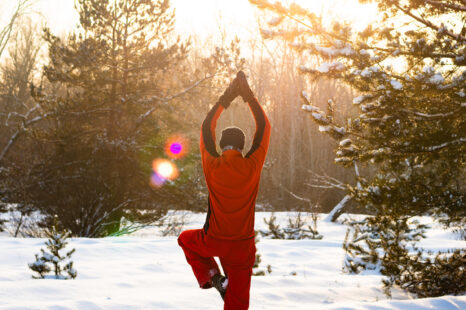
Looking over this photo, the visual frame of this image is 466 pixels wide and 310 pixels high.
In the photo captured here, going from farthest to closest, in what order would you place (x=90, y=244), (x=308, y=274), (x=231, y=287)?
→ 1. (x=90, y=244)
2. (x=308, y=274)
3. (x=231, y=287)

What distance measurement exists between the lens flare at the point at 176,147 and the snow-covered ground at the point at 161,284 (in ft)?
16.9

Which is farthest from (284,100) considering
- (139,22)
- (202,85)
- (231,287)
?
(231,287)

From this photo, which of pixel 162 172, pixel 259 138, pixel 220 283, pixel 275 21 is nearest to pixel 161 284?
pixel 220 283

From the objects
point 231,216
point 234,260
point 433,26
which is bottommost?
point 234,260

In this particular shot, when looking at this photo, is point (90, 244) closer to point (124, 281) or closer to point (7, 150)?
point (124, 281)

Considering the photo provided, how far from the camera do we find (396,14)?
535cm

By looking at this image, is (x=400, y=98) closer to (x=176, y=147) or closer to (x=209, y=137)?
(x=209, y=137)

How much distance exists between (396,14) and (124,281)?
15.7 feet

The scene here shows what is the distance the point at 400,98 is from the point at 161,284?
150 inches

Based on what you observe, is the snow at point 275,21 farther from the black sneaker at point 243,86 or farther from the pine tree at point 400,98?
the black sneaker at point 243,86

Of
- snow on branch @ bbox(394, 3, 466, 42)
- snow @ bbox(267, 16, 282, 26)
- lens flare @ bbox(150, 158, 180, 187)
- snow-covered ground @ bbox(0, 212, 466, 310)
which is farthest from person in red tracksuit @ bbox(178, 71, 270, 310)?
lens flare @ bbox(150, 158, 180, 187)

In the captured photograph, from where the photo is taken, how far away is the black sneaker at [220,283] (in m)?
3.30

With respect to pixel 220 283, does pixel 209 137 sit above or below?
above

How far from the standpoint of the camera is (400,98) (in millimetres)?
5355
